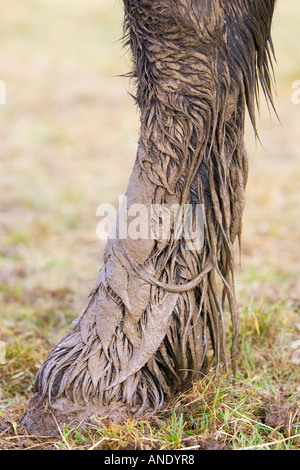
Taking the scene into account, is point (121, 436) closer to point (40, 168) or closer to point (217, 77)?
point (217, 77)

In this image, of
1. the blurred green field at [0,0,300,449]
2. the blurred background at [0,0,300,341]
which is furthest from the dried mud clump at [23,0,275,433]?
the blurred background at [0,0,300,341]

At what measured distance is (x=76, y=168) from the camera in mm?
7078

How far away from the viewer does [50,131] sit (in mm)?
8141

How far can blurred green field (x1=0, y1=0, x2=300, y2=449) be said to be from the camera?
2.68 m

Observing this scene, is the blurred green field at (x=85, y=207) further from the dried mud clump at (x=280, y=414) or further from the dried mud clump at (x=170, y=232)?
the dried mud clump at (x=170, y=232)

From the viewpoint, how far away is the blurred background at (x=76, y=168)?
4.18 m

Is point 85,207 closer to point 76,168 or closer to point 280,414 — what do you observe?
point 76,168

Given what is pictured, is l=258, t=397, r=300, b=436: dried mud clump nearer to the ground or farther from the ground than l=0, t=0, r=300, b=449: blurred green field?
nearer to the ground

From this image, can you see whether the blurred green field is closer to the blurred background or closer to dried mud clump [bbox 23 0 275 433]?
the blurred background

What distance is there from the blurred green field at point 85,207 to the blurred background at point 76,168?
0.06 ft

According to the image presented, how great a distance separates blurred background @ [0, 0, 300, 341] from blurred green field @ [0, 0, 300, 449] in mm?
17
